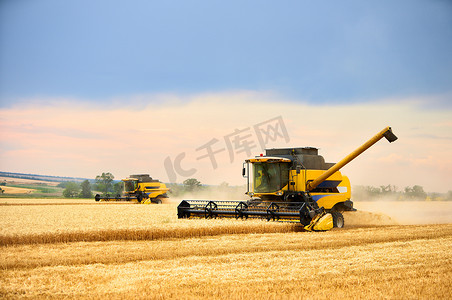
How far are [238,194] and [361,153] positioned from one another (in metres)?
27.0

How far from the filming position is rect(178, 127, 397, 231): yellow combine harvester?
50.4 feet

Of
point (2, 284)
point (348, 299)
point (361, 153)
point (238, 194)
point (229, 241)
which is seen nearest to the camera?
point (348, 299)

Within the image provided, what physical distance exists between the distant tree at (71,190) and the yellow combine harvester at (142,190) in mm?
38886

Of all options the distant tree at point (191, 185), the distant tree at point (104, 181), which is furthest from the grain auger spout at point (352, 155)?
the distant tree at point (104, 181)

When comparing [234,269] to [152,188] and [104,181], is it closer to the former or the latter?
[152,188]

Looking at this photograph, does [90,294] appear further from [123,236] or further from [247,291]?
[123,236]

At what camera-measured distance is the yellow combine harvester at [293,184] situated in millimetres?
15367

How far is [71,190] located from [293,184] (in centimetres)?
6255

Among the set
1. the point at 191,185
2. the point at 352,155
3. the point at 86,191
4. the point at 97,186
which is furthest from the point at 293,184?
the point at 97,186

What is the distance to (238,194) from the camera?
41.9 m

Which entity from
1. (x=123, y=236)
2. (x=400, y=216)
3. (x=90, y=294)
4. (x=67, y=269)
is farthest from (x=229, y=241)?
(x=400, y=216)

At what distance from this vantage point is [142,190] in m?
33.8

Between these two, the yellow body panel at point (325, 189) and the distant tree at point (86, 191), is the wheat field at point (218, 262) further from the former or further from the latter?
the distant tree at point (86, 191)

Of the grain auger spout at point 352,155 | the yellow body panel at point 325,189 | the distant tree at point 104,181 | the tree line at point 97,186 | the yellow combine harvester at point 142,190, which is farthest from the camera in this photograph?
the distant tree at point 104,181
